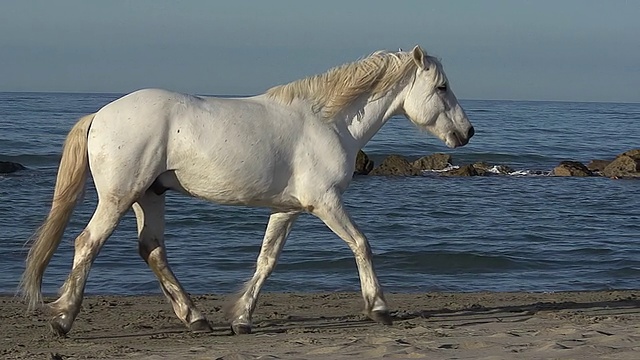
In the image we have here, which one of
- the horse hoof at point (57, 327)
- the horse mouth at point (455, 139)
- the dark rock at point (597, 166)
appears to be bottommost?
the dark rock at point (597, 166)

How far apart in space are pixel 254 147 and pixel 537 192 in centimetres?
1468

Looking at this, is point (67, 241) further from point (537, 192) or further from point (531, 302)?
point (537, 192)

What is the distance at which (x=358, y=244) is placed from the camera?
7.11 metres

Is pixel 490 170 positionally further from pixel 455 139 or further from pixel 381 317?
pixel 381 317

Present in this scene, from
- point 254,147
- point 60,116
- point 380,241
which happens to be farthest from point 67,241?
point 60,116

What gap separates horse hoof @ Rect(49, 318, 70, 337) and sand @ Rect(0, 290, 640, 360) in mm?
48

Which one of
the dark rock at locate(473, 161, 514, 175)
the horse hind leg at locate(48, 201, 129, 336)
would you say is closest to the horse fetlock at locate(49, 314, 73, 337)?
the horse hind leg at locate(48, 201, 129, 336)

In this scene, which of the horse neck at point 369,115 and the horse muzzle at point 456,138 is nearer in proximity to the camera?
the horse neck at point 369,115

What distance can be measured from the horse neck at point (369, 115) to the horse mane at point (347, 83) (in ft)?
0.22

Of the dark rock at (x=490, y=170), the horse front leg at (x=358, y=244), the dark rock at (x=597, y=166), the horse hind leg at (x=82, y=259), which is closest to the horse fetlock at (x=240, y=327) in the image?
the horse front leg at (x=358, y=244)

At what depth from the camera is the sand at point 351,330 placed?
5.97 m

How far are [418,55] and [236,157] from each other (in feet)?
5.42

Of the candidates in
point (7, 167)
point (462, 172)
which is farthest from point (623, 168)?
point (7, 167)

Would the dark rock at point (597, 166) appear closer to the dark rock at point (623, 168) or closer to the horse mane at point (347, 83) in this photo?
the dark rock at point (623, 168)
